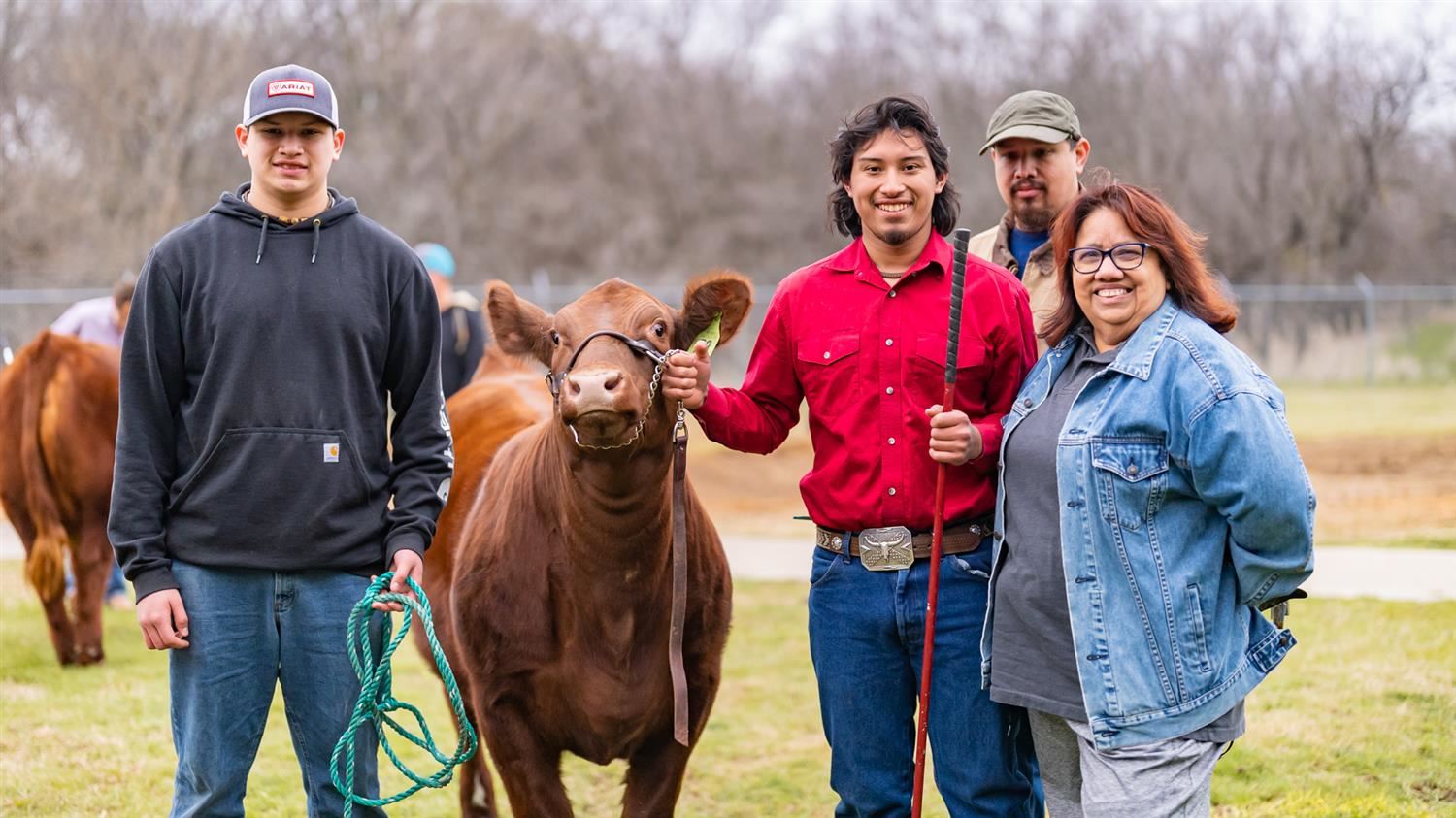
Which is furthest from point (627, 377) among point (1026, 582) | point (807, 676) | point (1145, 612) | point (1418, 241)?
point (1418, 241)

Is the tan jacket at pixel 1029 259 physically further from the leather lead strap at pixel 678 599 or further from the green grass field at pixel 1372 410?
the green grass field at pixel 1372 410

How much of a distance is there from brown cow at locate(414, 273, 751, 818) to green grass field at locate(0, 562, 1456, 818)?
1.52 m

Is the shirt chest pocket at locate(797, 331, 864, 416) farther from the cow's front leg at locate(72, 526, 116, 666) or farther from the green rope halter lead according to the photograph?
the cow's front leg at locate(72, 526, 116, 666)

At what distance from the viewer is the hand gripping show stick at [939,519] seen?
128 inches

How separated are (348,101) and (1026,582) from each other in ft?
113

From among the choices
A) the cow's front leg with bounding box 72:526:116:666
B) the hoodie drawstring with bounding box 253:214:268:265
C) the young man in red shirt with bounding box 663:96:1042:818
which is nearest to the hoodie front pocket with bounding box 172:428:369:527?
the hoodie drawstring with bounding box 253:214:268:265

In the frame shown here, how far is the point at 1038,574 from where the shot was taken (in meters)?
3.09

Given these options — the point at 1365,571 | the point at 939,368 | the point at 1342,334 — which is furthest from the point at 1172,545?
the point at 1342,334

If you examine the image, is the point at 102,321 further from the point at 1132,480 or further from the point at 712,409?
the point at 1132,480

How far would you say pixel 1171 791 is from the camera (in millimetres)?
2863

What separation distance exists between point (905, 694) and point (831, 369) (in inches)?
34.0

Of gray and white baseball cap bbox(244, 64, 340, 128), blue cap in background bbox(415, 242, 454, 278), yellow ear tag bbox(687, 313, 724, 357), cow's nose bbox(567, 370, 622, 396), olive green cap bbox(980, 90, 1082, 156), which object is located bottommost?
cow's nose bbox(567, 370, 622, 396)

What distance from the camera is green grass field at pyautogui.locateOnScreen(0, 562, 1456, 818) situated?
16.9 ft

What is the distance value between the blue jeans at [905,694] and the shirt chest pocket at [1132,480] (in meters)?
0.54
